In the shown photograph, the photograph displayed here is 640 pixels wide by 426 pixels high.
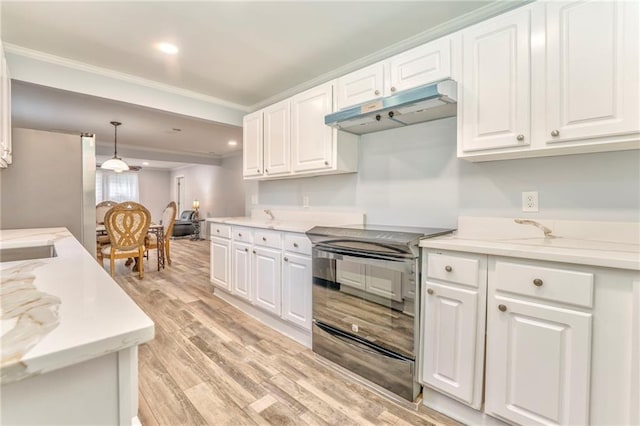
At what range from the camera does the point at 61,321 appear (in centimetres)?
58

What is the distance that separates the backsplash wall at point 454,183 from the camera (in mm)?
1566

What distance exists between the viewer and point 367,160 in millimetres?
2621

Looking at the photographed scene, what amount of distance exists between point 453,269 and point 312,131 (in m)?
1.67

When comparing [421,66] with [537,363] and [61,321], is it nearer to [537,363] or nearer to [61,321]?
[537,363]

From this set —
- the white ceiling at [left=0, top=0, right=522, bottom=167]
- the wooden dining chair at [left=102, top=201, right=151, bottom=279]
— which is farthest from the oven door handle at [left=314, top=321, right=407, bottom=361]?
the wooden dining chair at [left=102, top=201, right=151, bottom=279]

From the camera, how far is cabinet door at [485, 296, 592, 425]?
122 cm

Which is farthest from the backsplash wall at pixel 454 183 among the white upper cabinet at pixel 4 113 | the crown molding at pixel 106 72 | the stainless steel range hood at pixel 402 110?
the white upper cabinet at pixel 4 113

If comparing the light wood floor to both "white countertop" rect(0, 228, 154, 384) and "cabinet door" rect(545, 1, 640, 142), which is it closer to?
"white countertop" rect(0, 228, 154, 384)

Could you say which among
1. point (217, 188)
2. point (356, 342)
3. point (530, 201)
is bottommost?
point (356, 342)

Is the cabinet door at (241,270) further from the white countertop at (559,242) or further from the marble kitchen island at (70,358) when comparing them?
the marble kitchen island at (70,358)

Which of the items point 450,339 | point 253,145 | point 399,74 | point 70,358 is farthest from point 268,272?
point 70,358

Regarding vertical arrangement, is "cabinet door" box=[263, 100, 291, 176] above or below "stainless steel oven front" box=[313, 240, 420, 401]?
above

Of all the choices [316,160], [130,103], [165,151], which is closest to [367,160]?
[316,160]

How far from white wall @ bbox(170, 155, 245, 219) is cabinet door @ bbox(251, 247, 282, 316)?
468 cm
